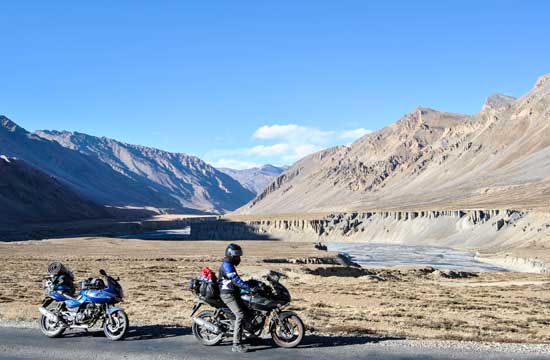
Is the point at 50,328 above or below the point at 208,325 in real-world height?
Answer: below

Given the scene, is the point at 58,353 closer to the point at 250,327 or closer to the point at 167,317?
the point at 250,327

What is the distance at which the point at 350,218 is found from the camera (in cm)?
16012

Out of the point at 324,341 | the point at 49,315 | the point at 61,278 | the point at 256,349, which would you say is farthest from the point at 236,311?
the point at 61,278

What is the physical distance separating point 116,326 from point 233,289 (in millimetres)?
3546

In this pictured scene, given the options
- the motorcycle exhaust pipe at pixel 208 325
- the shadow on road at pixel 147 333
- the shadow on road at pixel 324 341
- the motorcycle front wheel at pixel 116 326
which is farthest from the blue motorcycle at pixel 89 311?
the shadow on road at pixel 324 341

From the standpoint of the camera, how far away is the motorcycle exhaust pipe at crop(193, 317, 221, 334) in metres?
14.6

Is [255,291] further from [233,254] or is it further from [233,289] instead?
[233,254]

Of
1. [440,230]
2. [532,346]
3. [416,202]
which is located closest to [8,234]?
[440,230]

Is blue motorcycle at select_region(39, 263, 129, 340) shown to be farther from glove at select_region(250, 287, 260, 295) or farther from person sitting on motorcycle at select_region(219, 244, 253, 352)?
glove at select_region(250, 287, 260, 295)

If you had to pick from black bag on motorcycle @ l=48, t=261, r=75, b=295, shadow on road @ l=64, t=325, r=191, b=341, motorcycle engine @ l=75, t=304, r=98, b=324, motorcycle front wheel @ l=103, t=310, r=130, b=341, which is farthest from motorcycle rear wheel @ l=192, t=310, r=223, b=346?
black bag on motorcycle @ l=48, t=261, r=75, b=295

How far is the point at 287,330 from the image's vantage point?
1445cm

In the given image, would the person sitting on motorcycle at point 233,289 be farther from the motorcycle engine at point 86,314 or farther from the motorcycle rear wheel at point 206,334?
the motorcycle engine at point 86,314

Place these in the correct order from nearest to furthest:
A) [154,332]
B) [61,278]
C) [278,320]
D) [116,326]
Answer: [278,320], [116,326], [154,332], [61,278]

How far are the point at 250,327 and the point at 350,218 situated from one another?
147351 mm
